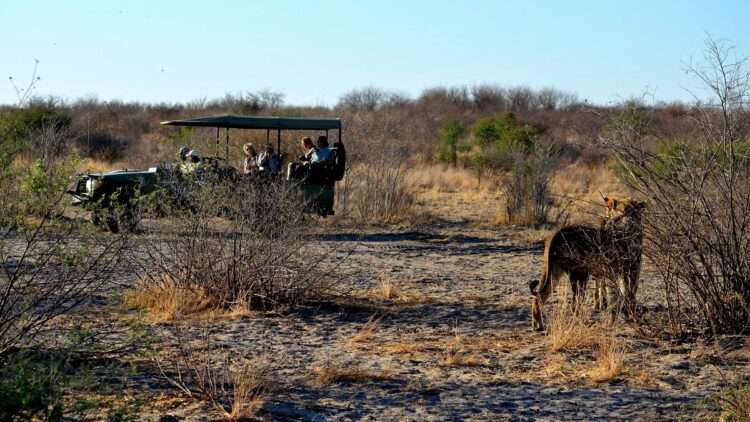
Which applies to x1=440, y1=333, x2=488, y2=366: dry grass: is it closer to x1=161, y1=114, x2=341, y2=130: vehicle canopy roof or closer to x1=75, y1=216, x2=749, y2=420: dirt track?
x1=75, y1=216, x2=749, y2=420: dirt track

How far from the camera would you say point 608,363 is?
311 inches

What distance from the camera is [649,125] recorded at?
31.7 feet

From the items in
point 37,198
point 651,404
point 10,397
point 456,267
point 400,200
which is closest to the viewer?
point 10,397

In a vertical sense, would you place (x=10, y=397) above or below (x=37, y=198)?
below

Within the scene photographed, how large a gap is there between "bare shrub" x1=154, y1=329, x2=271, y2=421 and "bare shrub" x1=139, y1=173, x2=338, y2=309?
203cm

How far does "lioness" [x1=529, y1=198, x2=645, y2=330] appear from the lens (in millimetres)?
9352

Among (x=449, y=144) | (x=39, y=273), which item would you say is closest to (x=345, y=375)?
(x=39, y=273)

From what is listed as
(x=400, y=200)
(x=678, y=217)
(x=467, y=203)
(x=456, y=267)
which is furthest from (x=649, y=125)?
(x=467, y=203)

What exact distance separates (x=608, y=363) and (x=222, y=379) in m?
3.02

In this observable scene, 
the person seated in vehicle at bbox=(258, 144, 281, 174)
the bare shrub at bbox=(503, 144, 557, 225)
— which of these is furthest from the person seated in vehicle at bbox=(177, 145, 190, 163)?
the bare shrub at bbox=(503, 144, 557, 225)

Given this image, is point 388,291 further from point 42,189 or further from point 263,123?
point 263,123

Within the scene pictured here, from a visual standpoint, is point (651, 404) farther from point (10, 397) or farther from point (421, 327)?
point (10, 397)

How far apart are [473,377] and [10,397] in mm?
3819

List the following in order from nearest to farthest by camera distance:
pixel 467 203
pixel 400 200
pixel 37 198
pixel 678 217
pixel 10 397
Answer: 1. pixel 10 397
2. pixel 37 198
3. pixel 678 217
4. pixel 400 200
5. pixel 467 203
